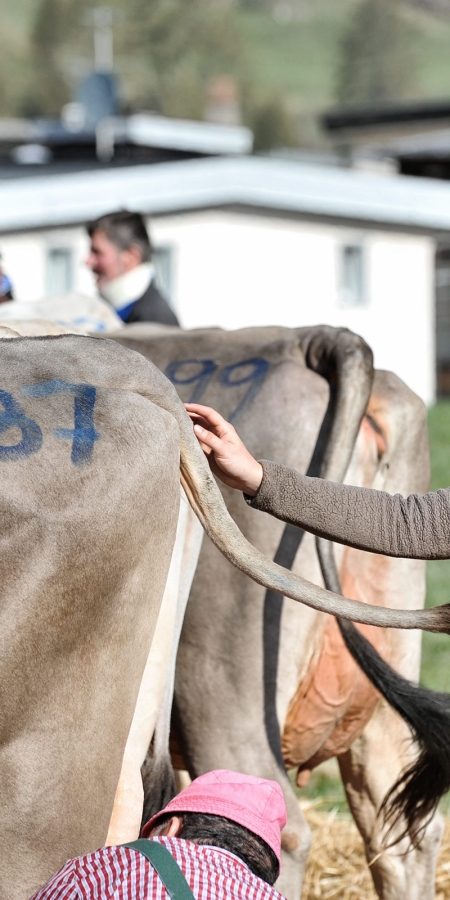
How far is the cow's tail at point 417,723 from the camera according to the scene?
294 cm

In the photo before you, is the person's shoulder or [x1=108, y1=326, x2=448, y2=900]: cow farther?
[x1=108, y1=326, x2=448, y2=900]: cow

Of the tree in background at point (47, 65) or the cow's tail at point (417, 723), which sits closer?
the cow's tail at point (417, 723)

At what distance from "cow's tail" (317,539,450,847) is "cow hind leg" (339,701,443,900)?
13.0 inches

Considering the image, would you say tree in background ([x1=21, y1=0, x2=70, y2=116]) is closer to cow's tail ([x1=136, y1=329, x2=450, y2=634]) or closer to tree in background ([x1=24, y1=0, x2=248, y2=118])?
tree in background ([x1=24, y1=0, x2=248, y2=118])

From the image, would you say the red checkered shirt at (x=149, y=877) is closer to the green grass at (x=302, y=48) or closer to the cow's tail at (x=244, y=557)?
the cow's tail at (x=244, y=557)

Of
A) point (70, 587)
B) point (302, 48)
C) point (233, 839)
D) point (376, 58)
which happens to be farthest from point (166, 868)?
point (302, 48)

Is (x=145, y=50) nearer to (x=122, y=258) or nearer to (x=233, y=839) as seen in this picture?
(x=122, y=258)

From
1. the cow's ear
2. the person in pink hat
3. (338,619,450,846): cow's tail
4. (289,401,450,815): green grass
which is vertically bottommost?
(289,401,450,815): green grass

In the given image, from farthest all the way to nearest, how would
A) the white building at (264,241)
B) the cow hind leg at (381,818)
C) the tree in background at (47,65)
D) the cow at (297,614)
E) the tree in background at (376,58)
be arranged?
the tree in background at (376,58) < the tree in background at (47,65) < the white building at (264,241) < the cow hind leg at (381,818) < the cow at (297,614)

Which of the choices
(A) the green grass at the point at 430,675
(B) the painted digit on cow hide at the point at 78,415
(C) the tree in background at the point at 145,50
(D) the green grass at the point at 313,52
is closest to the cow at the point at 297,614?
(B) the painted digit on cow hide at the point at 78,415

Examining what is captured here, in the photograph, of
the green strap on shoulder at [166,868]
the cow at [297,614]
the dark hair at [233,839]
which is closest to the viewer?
the green strap on shoulder at [166,868]

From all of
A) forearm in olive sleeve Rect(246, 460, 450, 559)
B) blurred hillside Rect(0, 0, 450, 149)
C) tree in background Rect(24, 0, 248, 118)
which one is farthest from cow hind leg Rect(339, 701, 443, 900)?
tree in background Rect(24, 0, 248, 118)

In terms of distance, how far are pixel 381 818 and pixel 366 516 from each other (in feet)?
4.82

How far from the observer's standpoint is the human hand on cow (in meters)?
2.50
